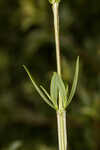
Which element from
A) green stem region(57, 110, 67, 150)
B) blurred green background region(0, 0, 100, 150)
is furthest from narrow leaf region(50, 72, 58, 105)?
Answer: blurred green background region(0, 0, 100, 150)

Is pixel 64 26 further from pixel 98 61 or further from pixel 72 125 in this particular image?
pixel 72 125

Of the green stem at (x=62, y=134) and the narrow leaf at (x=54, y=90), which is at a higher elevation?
the narrow leaf at (x=54, y=90)

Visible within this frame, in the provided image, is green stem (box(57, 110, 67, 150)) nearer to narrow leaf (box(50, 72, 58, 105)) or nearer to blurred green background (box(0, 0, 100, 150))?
narrow leaf (box(50, 72, 58, 105))

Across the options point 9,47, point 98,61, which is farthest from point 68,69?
point 9,47

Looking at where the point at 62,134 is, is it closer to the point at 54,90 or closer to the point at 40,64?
the point at 54,90

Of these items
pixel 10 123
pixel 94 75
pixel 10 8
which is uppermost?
pixel 10 8

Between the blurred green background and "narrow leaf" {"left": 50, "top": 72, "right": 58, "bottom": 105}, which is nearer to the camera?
"narrow leaf" {"left": 50, "top": 72, "right": 58, "bottom": 105}

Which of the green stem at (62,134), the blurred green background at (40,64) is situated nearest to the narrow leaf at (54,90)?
the green stem at (62,134)

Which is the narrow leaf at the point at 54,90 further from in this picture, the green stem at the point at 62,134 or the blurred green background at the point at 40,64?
the blurred green background at the point at 40,64
